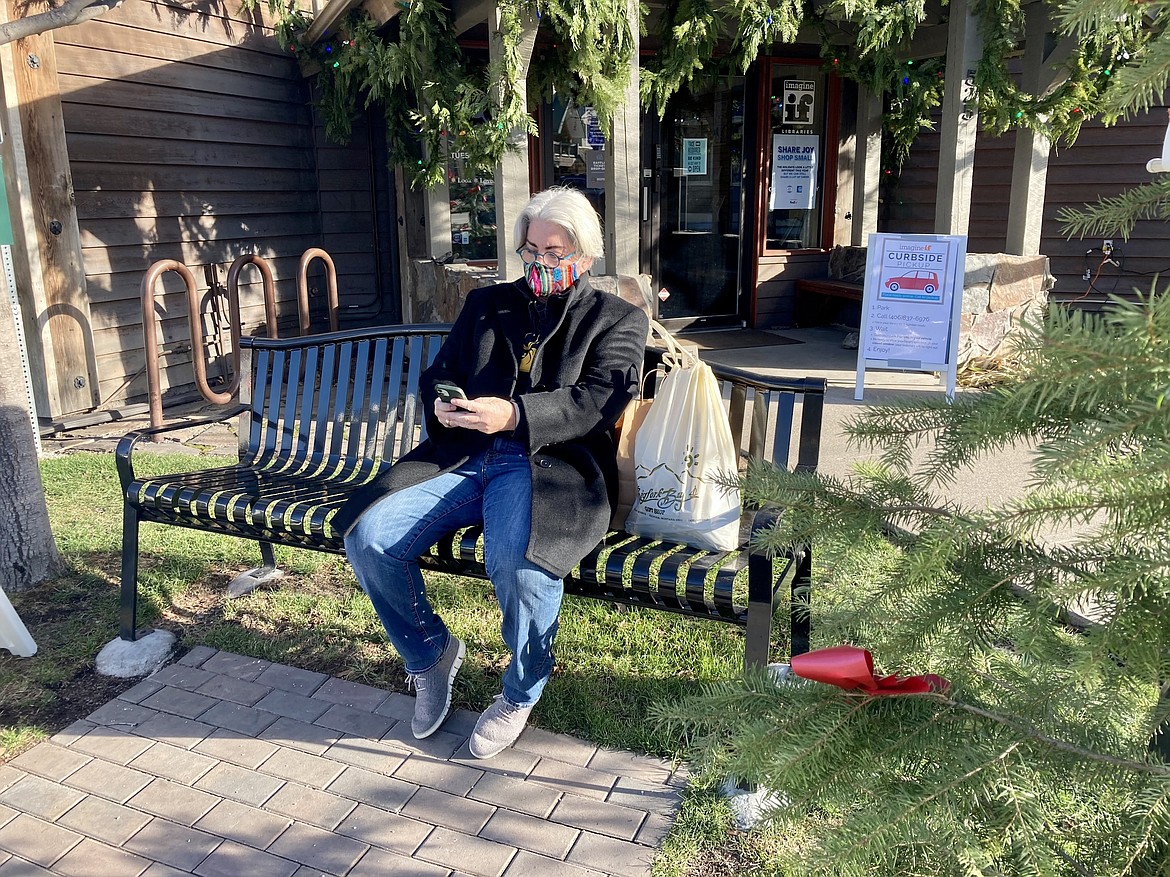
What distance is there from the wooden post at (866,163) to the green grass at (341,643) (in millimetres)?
6004

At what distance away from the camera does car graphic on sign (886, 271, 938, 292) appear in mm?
5371

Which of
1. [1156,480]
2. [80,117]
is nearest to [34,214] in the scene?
[80,117]

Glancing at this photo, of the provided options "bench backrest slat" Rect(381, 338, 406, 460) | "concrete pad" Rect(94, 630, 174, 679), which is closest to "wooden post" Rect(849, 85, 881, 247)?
"bench backrest slat" Rect(381, 338, 406, 460)

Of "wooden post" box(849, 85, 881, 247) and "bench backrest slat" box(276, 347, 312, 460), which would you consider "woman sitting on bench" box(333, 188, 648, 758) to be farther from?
"wooden post" box(849, 85, 881, 247)

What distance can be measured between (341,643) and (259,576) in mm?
596

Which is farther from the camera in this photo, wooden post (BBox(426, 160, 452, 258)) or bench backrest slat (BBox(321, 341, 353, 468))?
wooden post (BBox(426, 160, 452, 258))

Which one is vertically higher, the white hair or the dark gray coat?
the white hair

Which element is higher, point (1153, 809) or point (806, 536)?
point (806, 536)

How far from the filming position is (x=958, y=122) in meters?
5.86

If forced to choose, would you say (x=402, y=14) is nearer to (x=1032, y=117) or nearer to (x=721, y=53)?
(x=721, y=53)

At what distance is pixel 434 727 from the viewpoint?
8.51 feet

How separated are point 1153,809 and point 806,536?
0.53 metres

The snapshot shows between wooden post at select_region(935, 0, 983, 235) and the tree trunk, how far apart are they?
5.14 meters

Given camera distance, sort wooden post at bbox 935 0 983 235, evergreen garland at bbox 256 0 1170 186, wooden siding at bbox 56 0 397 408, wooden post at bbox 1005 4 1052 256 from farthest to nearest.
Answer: wooden siding at bbox 56 0 397 408 < wooden post at bbox 1005 4 1052 256 < wooden post at bbox 935 0 983 235 < evergreen garland at bbox 256 0 1170 186
